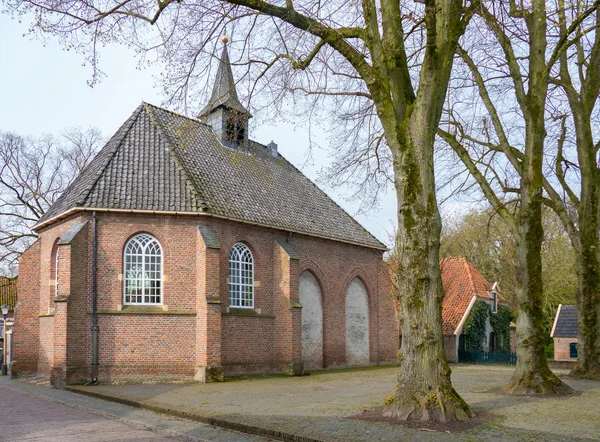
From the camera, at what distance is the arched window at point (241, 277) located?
22.4 m

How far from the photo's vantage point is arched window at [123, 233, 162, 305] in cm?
2058

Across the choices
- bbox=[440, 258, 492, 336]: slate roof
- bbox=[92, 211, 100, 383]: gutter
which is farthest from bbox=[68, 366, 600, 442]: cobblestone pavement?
bbox=[440, 258, 492, 336]: slate roof

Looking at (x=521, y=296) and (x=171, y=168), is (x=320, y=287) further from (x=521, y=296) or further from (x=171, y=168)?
(x=521, y=296)

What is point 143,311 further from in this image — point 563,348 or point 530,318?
point 563,348

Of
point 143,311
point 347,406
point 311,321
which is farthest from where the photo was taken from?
point 311,321

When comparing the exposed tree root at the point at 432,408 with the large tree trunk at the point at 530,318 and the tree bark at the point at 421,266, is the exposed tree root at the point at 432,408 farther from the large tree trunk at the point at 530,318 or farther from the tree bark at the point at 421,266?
the large tree trunk at the point at 530,318

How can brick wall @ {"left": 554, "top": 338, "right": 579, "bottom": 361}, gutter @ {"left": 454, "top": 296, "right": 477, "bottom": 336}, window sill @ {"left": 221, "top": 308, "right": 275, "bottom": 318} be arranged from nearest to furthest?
window sill @ {"left": 221, "top": 308, "right": 275, "bottom": 318} → gutter @ {"left": 454, "top": 296, "right": 477, "bottom": 336} → brick wall @ {"left": 554, "top": 338, "right": 579, "bottom": 361}

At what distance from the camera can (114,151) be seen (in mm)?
22141

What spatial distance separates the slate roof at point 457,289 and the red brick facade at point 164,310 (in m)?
14.4

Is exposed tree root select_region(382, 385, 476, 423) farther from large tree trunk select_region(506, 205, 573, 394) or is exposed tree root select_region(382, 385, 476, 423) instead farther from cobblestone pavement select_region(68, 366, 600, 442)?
large tree trunk select_region(506, 205, 573, 394)

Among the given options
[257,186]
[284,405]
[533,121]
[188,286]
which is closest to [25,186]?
[257,186]

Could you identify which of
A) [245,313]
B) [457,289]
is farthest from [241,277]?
[457,289]

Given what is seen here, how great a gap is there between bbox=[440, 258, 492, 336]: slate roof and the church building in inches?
368

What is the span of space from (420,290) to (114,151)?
15273 mm
